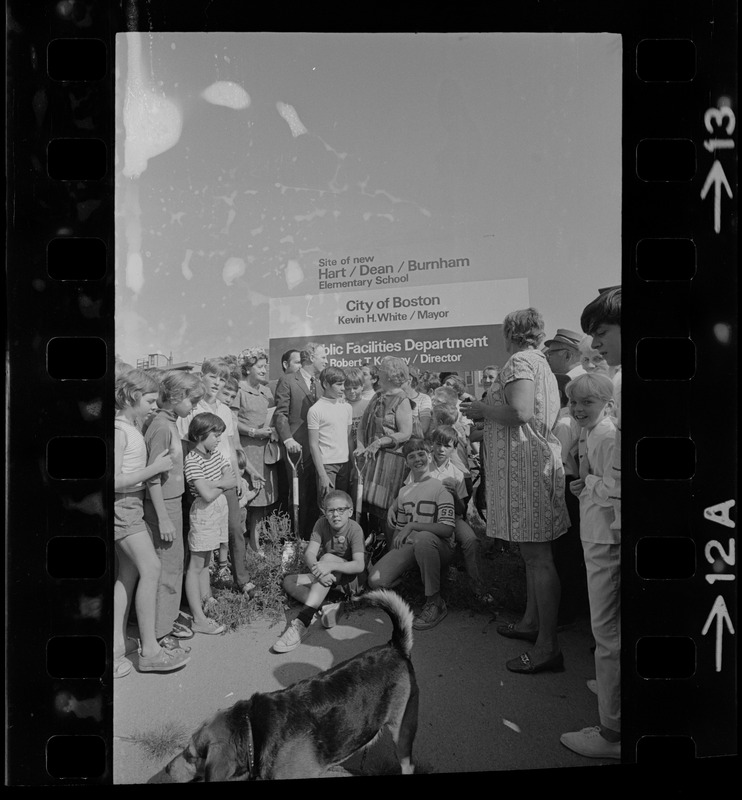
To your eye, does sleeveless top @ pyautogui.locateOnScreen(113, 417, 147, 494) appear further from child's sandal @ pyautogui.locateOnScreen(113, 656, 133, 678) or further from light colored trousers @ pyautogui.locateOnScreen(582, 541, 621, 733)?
light colored trousers @ pyautogui.locateOnScreen(582, 541, 621, 733)

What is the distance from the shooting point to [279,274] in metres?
2.73

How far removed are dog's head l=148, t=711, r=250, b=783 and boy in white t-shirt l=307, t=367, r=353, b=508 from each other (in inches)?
37.0

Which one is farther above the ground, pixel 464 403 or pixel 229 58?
pixel 229 58

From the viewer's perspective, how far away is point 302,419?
283 centimetres

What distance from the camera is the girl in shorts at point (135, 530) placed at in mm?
2717

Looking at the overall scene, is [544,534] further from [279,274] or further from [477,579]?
[279,274]

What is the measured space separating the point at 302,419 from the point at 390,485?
0.45 meters

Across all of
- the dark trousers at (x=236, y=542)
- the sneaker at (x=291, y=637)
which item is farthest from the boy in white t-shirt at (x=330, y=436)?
the sneaker at (x=291, y=637)

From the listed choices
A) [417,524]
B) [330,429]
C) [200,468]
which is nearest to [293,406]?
[330,429]

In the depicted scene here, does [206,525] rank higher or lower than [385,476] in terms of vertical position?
lower

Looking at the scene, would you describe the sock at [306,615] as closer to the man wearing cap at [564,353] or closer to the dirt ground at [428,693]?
the dirt ground at [428,693]
